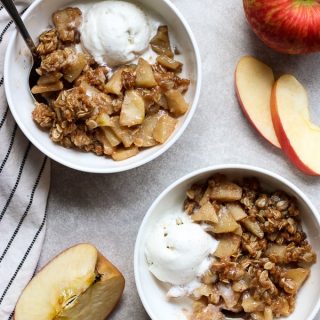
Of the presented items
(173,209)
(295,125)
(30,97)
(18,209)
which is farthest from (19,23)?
(295,125)

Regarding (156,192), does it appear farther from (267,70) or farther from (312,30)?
(312,30)

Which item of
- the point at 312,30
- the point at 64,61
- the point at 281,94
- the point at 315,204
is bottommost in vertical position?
the point at 315,204

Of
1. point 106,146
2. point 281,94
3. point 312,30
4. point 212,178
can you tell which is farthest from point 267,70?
point 106,146

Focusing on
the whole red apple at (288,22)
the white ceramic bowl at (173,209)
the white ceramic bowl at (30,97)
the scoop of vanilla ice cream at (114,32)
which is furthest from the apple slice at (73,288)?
the whole red apple at (288,22)

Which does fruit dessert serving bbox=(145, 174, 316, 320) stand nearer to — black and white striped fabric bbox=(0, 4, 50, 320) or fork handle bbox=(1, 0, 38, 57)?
black and white striped fabric bbox=(0, 4, 50, 320)

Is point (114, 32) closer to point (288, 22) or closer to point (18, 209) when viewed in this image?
point (288, 22)

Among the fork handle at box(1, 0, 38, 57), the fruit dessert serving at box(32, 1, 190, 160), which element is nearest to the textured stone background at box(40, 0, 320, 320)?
the fruit dessert serving at box(32, 1, 190, 160)
